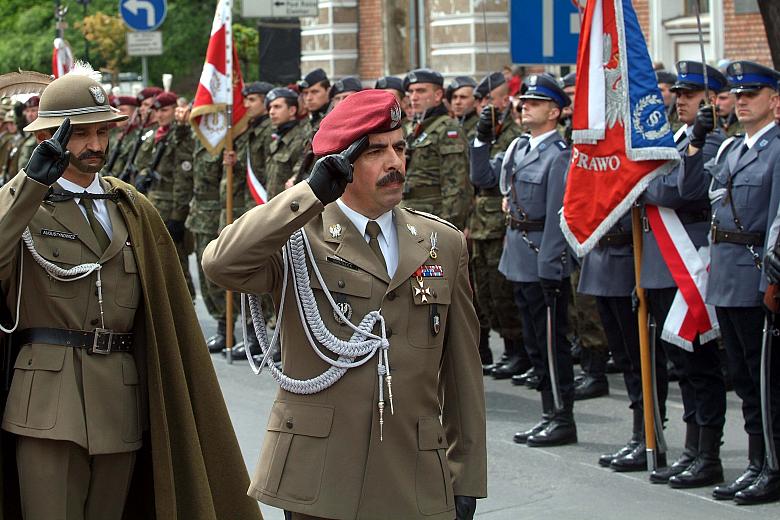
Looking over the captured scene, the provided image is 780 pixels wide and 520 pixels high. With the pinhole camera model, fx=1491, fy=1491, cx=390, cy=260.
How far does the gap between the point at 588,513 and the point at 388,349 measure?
11.1ft

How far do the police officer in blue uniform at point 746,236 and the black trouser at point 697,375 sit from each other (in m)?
0.15

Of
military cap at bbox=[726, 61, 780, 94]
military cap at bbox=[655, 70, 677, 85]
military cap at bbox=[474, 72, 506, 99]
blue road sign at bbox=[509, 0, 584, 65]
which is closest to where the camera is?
military cap at bbox=[726, 61, 780, 94]

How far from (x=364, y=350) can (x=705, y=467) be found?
4079 mm

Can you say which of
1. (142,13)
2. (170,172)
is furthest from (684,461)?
(142,13)

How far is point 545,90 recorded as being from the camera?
9.44m

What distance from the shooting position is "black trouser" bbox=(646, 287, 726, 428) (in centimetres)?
805

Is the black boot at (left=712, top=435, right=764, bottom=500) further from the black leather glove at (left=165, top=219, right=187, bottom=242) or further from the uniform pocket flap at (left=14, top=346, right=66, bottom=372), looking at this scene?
the black leather glove at (left=165, top=219, right=187, bottom=242)

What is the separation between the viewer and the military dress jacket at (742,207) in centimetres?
768

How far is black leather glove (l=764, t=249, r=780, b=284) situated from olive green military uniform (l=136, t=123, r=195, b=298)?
7982mm

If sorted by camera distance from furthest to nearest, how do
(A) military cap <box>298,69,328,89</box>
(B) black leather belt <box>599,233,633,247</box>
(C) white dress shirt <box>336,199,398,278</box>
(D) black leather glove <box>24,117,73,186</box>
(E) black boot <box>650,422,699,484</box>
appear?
(A) military cap <box>298,69,328,89</box>
(B) black leather belt <box>599,233,633,247</box>
(E) black boot <box>650,422,699,484</box>
(D) black leather glove <box>24,117,73,186</box>
(C) white dress shirt <box>336,199,398,278</box>

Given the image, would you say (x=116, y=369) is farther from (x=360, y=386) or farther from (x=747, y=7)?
(x=747, y=7)

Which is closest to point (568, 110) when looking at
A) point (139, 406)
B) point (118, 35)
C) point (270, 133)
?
point (270, 133)

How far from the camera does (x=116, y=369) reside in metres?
5.48

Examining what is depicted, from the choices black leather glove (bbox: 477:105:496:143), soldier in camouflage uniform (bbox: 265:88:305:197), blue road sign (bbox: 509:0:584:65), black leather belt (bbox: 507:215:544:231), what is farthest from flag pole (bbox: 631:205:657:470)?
soldier in camouflage uniform (bbox: 265:88:305:197)
